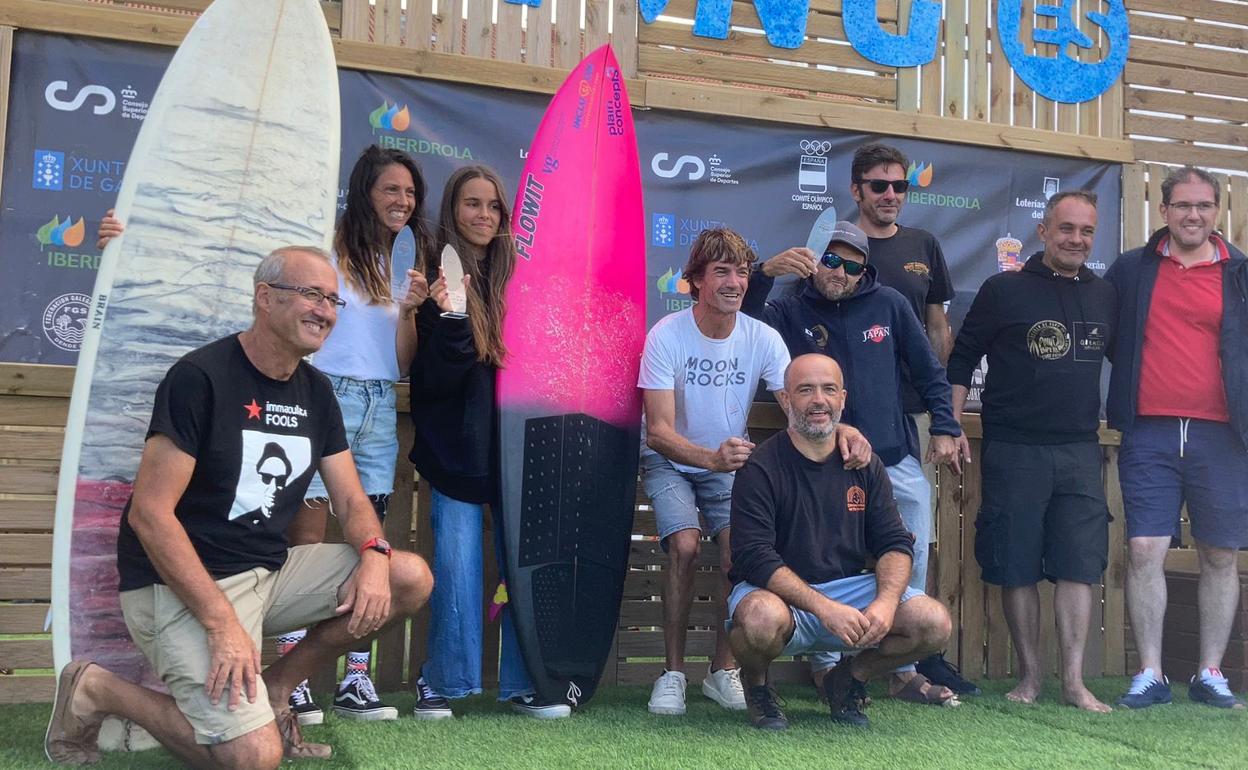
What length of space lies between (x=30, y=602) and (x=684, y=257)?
7.91 ft

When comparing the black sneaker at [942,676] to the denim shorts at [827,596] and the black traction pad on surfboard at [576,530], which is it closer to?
the denim shorts at [827,596]

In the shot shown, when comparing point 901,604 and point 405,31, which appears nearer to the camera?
point 901,604

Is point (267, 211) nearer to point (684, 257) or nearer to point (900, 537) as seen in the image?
point (684, 257)

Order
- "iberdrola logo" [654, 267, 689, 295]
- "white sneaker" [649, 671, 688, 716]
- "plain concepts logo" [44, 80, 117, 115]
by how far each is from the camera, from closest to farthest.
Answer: "white sneaker" [649, 671, 688, 716]
"plain concepts logo" [44, 80, 117, 115]
"iberdrola logo" [654, 267, 689, 295]

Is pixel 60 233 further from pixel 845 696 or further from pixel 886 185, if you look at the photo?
pixel 845 696

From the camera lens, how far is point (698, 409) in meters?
3.30

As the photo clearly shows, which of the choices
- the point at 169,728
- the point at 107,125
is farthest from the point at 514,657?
the point at 107,125

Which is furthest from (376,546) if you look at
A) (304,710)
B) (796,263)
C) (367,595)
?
(796,263)

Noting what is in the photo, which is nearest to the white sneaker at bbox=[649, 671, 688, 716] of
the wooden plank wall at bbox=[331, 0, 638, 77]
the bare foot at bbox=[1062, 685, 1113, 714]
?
the bare foot at bbox=[1062, 685, 1113, 714]

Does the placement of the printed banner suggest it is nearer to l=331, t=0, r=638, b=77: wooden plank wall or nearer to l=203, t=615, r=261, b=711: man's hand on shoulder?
l=331, t=0, r=638, b=77: wooden plank wall

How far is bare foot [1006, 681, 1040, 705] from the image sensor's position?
356 centimetres

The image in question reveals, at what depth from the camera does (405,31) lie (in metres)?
3.86

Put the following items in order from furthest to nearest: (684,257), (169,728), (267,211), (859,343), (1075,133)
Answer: (1075,133) → (684,257) → (859,343) → (267,211) → (169,728)

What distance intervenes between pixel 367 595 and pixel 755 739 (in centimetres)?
108
